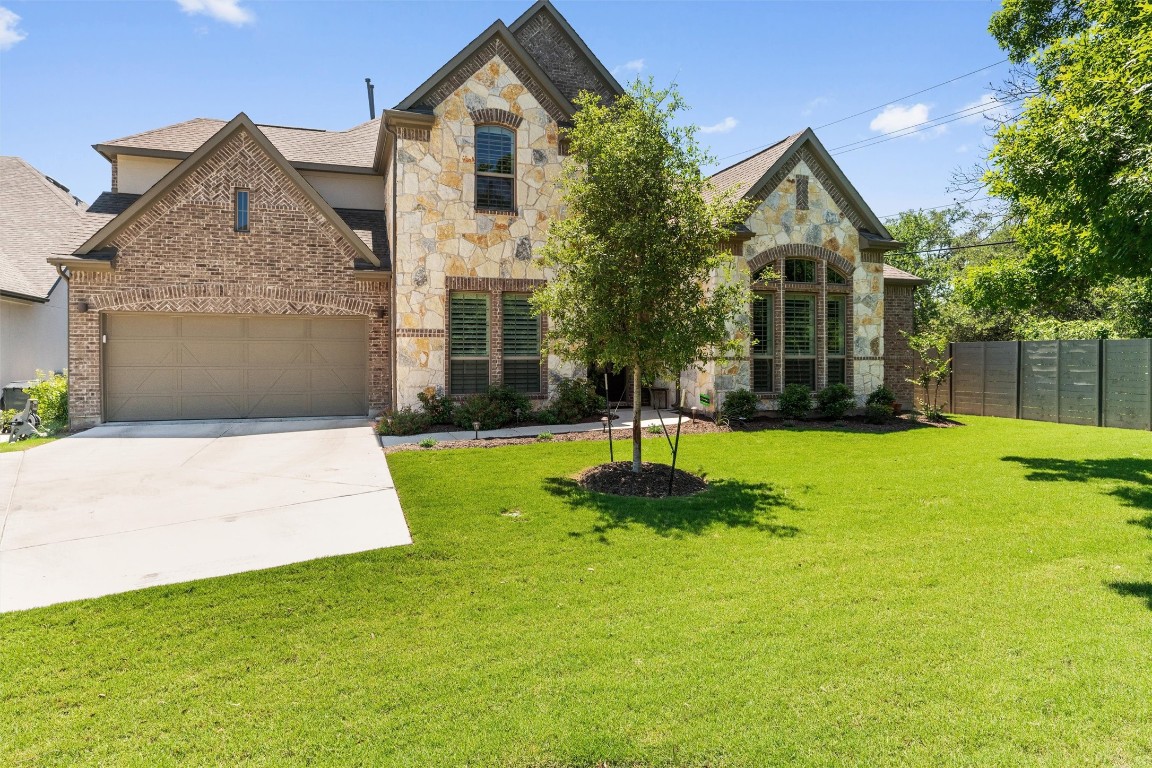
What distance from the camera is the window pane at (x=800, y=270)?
47.7ft

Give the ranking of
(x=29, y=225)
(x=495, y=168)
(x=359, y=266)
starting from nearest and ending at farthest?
(x=495, y=168) → (x=359, y=266) → (x=29, y=225)

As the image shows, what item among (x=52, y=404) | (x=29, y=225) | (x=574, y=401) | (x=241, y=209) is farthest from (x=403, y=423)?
(x=29, y=225)

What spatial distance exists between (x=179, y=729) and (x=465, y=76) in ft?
43.6

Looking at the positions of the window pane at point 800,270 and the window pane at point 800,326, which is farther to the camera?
the window pane at point 800,326

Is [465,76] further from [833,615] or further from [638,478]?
[833,615]

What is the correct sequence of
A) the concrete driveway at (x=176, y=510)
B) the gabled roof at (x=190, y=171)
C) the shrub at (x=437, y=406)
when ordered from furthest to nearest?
the shrub at (x=437, y=406), the gabled roof at (x=190, y=171), the concrete driveway at (x=176, y=510)

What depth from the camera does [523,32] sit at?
16.6 metres

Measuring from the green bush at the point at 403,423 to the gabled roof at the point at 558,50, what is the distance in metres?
9.94

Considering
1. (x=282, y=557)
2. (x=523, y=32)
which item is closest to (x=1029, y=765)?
(x=282, y=557)

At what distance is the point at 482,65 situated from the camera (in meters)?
13.3

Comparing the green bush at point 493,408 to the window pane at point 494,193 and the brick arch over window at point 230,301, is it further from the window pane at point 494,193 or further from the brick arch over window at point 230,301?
the window pane at point 494,193

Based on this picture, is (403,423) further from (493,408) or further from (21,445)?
(21,445)

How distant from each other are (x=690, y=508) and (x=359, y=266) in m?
10.2

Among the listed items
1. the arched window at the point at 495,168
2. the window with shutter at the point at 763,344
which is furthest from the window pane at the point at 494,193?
the window with shutter at the point at 763,344
